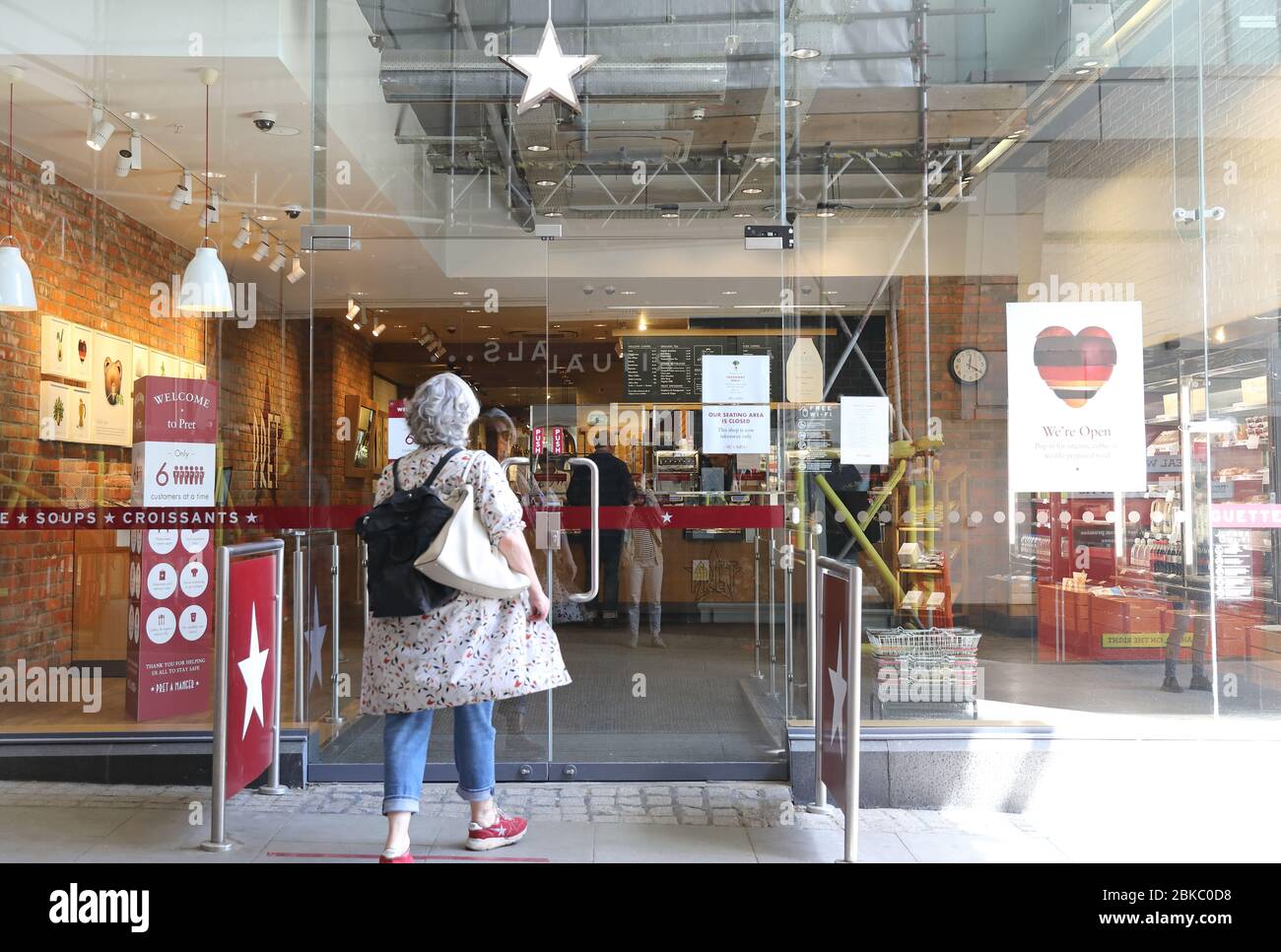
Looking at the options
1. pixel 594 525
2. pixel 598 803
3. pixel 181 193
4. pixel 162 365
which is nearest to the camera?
pixel 598 803

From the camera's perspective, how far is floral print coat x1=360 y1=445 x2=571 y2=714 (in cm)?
304

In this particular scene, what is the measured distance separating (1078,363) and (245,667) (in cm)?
367

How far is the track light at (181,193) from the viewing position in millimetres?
5367

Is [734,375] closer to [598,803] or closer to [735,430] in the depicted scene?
[735,430]

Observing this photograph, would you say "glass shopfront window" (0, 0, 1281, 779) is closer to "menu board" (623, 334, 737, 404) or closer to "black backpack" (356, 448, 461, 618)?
"menu board" (623, 334, 737, 404)

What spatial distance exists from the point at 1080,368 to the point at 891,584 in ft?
4.22

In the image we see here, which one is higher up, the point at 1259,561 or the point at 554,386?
the point at 554,386

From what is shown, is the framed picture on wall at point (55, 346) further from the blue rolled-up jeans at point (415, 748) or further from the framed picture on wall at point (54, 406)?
the blue rolled-up jeans at point (415, 748)

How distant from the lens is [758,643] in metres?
4.91

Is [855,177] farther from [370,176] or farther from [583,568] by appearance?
[370,176]

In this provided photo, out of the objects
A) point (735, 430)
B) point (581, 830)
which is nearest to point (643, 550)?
point (735, 430)

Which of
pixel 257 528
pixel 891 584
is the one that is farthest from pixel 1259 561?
pixel 257 528

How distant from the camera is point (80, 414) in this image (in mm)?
4957

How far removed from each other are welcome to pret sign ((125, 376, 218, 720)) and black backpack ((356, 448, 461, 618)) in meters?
2.05
